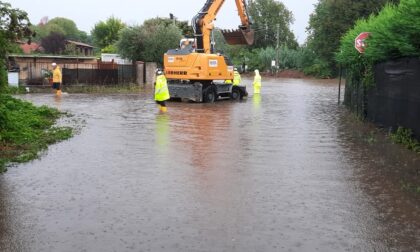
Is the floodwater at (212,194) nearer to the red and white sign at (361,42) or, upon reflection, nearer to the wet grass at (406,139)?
the wet grass at (406,139)

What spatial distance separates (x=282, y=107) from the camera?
2205 centimetres

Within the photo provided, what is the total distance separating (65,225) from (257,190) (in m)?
2.80

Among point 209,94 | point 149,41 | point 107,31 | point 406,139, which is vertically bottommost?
point 406,139

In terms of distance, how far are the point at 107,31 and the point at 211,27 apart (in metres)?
61.1

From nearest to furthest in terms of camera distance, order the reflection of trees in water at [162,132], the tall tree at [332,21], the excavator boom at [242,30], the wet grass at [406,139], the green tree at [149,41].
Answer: the wet grass at [406,139] < the reflection of trees in water at [162,132] < the excavator boom at [242,30] < the green tree at [149,41] < the tall tree at [332,21]

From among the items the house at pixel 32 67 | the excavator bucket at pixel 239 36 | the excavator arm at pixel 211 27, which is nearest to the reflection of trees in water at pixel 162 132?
the excavator arm at pixel 211 27

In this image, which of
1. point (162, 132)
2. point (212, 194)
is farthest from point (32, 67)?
point (212, 194)

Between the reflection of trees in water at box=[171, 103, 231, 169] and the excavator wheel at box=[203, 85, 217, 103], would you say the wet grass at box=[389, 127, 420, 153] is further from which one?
the excavator wheel at box=[203, 85, 217, 103]

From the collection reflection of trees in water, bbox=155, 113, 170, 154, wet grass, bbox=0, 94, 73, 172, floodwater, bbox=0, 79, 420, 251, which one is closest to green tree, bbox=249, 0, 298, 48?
reflection of trees in water, bbox=155, 113, 170, 154

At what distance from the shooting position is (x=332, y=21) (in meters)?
62.2

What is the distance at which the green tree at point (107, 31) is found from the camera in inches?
3228

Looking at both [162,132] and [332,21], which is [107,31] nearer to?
[332,21]

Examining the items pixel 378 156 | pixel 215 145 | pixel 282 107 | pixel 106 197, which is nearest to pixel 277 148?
pixel 215 145

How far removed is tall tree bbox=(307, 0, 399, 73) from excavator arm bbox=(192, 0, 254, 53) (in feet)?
112
